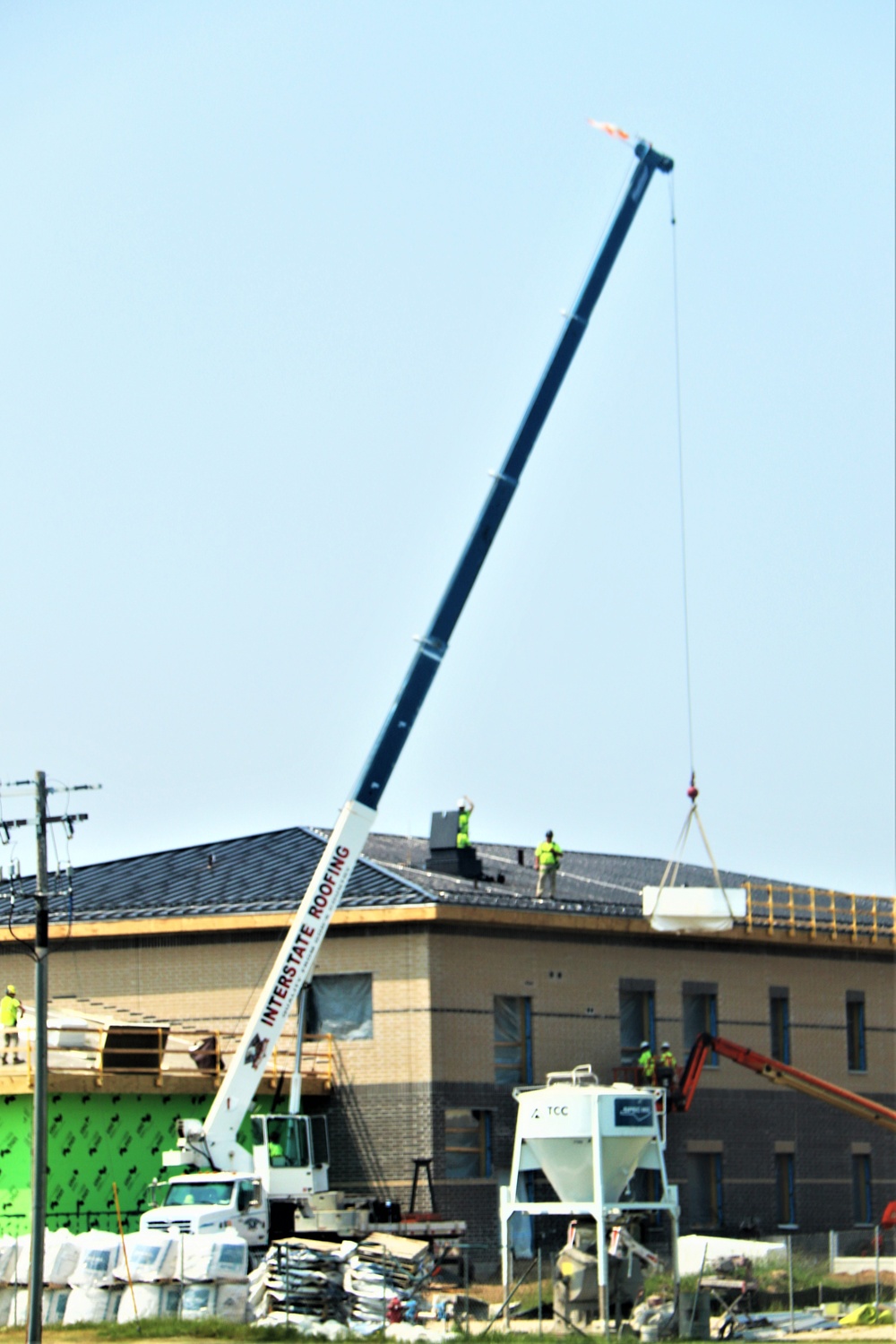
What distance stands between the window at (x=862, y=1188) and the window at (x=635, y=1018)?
24.6 feet

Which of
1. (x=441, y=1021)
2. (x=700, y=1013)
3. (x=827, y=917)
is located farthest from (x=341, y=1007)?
(x=827, y=917)

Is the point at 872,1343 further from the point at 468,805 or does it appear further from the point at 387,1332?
the point at 468,805

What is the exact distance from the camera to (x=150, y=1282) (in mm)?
32719

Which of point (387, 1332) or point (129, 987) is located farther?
point (129, 987)

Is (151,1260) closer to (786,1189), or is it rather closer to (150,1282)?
(150,1282)

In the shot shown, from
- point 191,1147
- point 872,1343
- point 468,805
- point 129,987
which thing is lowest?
point 872,1343

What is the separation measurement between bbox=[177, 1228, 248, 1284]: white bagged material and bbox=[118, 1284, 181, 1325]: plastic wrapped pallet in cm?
31

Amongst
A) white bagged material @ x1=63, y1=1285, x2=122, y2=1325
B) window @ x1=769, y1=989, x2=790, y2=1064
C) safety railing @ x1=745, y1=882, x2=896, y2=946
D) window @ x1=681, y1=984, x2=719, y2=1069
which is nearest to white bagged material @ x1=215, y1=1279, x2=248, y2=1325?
white bagged material @ x1=63, y1=1285, x2=122, y2=1325

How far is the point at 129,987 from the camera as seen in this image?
147ft

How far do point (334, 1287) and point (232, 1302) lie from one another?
164 centimetres

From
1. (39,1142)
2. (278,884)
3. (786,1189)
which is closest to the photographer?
(39,1142)

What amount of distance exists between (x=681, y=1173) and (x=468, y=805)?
9.40 meters

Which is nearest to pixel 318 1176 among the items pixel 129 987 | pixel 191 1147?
pixel 191 1147

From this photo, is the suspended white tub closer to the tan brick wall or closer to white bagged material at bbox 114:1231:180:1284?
the tan brick wall
